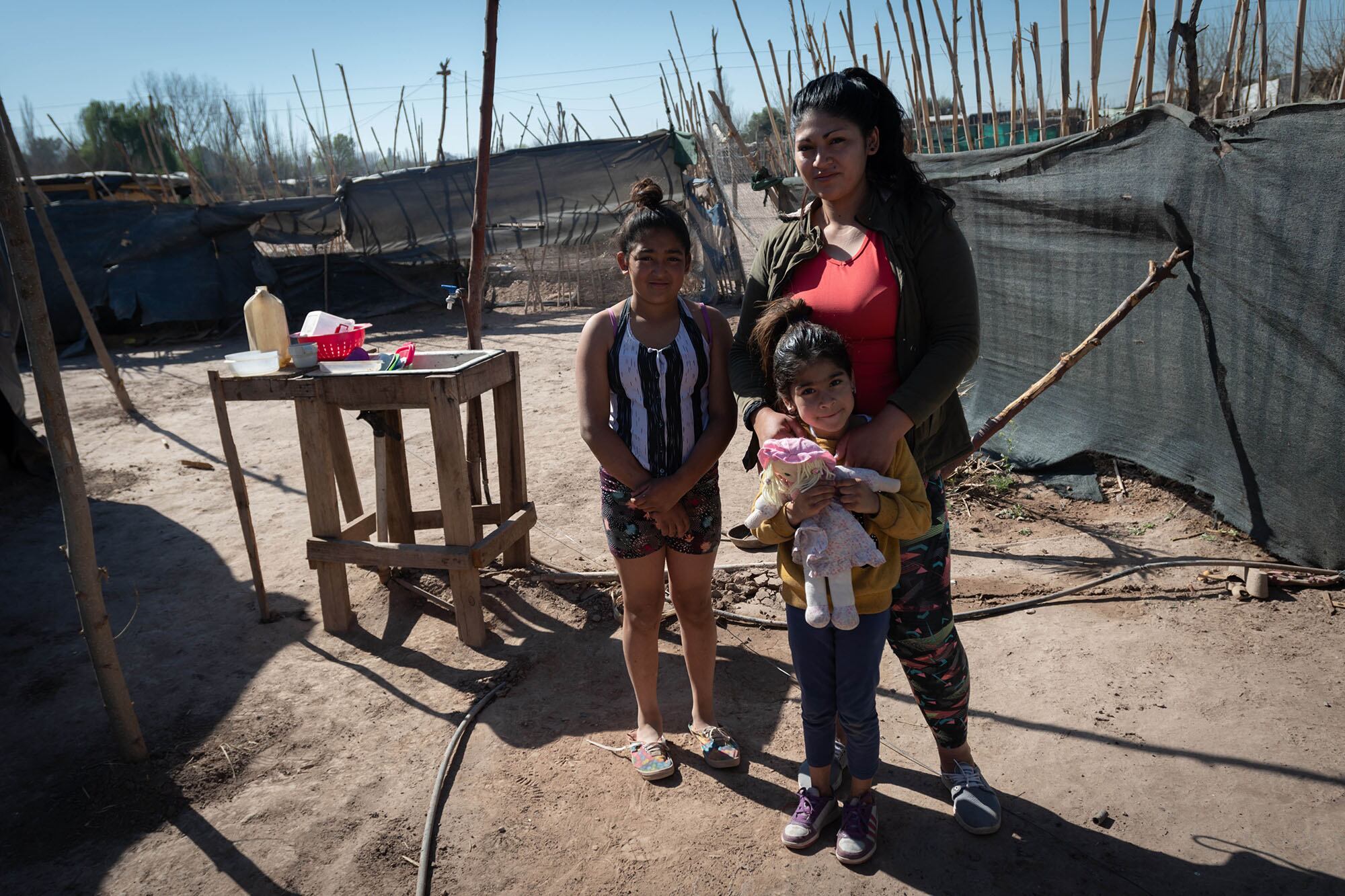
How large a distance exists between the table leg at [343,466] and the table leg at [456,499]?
2.03ft

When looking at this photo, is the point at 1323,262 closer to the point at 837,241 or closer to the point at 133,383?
the point at 837,241

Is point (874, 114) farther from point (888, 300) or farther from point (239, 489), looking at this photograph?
point (239, 489)

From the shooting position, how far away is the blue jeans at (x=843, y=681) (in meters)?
1.95

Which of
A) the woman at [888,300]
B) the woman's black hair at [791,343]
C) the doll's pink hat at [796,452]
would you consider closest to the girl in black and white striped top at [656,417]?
the woman at [888,300]

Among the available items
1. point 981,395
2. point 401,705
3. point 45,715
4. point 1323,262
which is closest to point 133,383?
point 45,715

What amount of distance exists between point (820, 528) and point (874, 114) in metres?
0.91

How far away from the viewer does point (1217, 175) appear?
3.51 metres

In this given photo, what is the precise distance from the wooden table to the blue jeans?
5.01 ft

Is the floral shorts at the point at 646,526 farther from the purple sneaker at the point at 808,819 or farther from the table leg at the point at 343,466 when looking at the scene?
the table leg at the point at 343,466

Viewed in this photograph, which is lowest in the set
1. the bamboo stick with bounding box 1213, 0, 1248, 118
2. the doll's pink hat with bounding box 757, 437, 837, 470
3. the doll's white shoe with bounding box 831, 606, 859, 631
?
the doll's white shoe with bounding box 831, 606, 859, 631

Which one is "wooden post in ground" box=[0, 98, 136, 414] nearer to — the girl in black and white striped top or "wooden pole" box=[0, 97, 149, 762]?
"wooden pole" box=[0, 97, 149, 762]

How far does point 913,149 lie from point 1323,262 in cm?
321

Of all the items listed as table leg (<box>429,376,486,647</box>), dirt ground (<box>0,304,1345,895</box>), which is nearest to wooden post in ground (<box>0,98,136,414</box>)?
dirt ground (<box>0,304,1345,895</box>)

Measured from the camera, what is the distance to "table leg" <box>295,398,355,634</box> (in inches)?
125
